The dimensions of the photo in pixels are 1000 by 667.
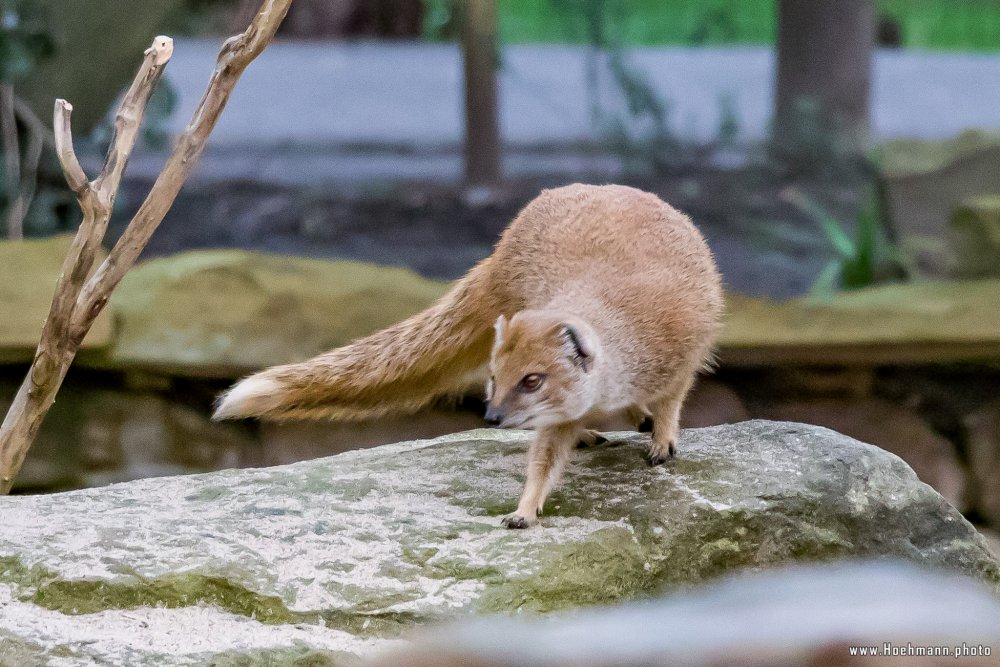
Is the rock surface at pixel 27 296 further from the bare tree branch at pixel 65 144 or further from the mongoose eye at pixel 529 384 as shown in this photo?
the mongoose eye at pixel 529 384

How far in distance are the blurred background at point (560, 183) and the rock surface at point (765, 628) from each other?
79.7 inches

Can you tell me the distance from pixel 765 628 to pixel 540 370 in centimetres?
73

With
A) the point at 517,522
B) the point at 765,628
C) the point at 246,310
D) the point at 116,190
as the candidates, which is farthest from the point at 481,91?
the point at 765,628

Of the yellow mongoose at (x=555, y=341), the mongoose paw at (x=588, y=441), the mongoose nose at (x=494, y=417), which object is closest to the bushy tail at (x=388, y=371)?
the yellow mongoose at (x=555, y=341)

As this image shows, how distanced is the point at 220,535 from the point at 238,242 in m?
2.30

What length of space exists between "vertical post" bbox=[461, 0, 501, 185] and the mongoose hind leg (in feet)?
5.78

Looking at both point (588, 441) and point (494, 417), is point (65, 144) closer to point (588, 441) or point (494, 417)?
point (494, 417)

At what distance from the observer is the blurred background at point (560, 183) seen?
3.79 metres

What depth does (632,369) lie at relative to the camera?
2160mm

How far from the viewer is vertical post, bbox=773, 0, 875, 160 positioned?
3.78 metres

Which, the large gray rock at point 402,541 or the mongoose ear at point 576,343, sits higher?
the mongoose ear at point 576,343

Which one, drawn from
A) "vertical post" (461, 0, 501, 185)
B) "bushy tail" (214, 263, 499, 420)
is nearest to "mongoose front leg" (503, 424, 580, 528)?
"bushy tail" (214, 263, 499, 420)

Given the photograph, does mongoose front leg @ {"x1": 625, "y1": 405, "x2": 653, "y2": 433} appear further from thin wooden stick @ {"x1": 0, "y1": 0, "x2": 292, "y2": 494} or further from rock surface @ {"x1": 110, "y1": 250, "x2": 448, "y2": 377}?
rock surface @ {"x1": 110, "y1": 250, "x2": 448, "y2": 377}

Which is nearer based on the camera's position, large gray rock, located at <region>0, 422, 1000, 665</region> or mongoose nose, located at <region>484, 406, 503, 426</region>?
large gray rock, located at <region>0, 422, 1000, 665</region>
